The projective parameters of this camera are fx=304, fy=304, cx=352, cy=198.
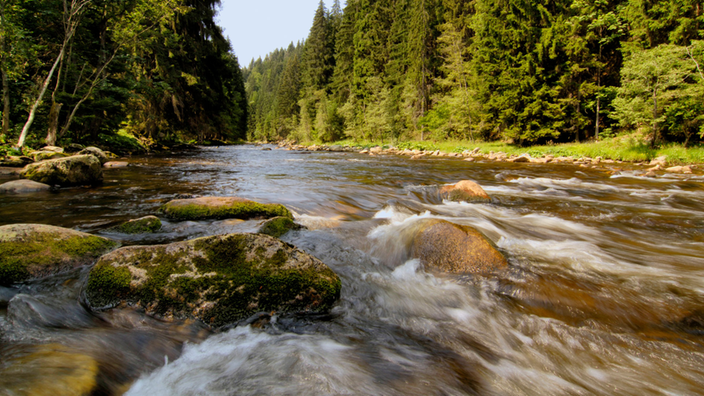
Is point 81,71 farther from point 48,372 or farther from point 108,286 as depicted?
point 48,372

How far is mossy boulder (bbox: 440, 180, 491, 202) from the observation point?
7.32 metres

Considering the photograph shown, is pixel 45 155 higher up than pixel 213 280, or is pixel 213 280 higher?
pixel 45 155

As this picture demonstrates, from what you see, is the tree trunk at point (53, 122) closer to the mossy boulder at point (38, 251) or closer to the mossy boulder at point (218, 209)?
the mossy boulder at point (218, 209)

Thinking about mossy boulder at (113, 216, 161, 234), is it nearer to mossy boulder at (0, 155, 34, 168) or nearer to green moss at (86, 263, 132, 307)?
green moss at (86, 263, 132, 307)

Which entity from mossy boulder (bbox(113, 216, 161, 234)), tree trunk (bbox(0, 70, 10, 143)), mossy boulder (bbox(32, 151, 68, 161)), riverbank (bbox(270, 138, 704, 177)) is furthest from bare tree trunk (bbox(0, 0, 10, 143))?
riverbank (bbox(270, 138, 704, 177))

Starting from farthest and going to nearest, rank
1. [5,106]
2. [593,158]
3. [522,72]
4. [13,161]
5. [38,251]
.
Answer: [522,72]
[593,158]
[5,106]
[13,161]
[38,251]

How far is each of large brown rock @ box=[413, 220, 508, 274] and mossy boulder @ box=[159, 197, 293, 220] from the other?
274 centimetres

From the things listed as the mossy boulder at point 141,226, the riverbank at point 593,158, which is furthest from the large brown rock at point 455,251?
the riverbank at point 593,158

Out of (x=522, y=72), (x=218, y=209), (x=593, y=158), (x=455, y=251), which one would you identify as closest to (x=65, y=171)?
(x=218, y=209)

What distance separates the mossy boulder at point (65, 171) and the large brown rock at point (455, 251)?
9127 mm

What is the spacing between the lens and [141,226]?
450 cm

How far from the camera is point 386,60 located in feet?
132

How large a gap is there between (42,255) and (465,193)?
24.1 feet

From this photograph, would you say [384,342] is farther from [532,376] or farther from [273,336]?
[532,376]
